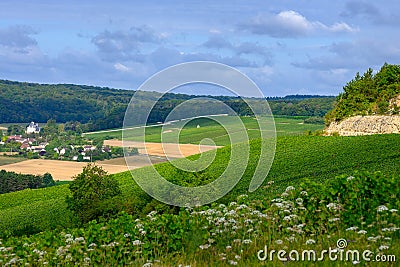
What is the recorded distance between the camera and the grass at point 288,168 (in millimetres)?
21625

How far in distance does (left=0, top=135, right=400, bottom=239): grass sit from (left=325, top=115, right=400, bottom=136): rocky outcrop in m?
3.50

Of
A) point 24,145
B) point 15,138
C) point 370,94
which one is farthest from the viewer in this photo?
point 15,138

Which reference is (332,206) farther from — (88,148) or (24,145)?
(24,145)

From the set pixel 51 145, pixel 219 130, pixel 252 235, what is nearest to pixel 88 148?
pixel 51 145

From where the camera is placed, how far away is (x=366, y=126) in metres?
34.8

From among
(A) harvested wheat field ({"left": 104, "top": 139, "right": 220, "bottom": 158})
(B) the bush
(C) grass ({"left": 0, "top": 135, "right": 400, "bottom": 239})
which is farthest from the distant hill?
(B) the bush

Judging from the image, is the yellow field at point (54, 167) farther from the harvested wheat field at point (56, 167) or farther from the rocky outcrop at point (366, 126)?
the rocky outcrop at point (366, 126)

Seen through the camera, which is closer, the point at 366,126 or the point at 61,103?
the point at 366,126

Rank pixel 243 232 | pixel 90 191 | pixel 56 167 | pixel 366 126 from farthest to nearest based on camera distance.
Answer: pixel 56 167 → pixel 366 126 → pixel 90 191 → pixel 243 232

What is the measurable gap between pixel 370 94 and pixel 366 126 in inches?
156

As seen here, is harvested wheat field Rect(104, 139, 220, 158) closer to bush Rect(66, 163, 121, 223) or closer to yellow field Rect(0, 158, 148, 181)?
bush Rect(66, 163, 121, 223)

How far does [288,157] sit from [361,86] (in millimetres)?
13425

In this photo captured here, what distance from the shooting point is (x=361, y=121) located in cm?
3559

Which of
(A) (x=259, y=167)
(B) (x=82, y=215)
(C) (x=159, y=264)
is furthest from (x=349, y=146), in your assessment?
(C) (x=159, y=264)
